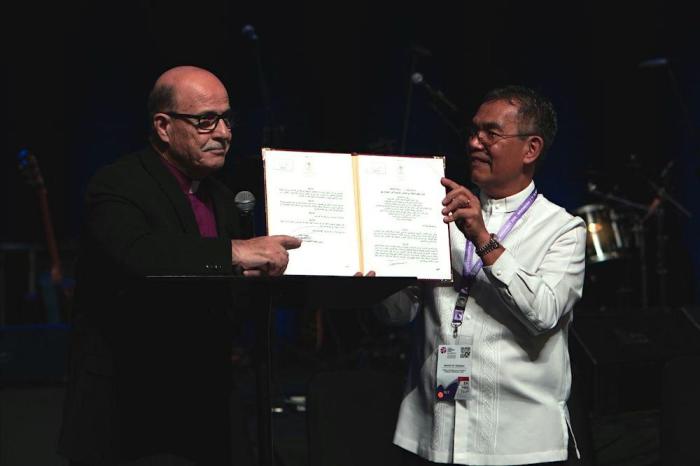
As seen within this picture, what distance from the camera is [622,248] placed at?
720 centimetres

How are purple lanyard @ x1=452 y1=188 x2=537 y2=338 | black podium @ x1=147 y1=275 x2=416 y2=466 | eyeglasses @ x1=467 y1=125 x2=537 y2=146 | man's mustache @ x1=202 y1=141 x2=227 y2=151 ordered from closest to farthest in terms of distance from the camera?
black podium @ x1=147 y1=275 x2=416 y2=466, man's mustache @ x1=202 y1=141 x2=227 y2=151, purple lanyard @ x1=452 y1=188 x2=537 y2=338, eyeglasses @ x1=467 y1=125 x2=537 y2=146

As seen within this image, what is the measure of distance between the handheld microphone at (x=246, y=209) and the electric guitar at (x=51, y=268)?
15.1 ft

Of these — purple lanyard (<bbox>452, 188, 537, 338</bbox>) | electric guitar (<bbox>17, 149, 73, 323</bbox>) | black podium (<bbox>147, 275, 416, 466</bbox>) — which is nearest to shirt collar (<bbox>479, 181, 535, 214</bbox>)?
purple lanyard (<bbox>452, 188, 537, 338</bbox>)

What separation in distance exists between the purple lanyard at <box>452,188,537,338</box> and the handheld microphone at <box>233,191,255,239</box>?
0.66 m

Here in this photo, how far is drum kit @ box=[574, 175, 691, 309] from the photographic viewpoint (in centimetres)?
714

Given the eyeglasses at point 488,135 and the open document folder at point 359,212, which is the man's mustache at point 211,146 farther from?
the eyeglasses at point 488,135

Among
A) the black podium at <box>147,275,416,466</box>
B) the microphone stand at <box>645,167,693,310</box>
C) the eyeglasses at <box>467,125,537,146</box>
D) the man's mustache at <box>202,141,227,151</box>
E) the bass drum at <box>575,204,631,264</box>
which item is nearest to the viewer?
the black podium at <box>147,275,416,466</box>

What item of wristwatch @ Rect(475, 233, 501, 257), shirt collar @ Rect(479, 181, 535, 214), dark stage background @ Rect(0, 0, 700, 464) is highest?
dark stage background @ Rect(0, 0, 700, 464)

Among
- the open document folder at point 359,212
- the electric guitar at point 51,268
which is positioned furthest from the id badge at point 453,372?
the electric guitar at point 51,268

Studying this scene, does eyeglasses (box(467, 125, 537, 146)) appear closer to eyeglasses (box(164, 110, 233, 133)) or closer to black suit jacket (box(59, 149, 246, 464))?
eyeglasses (box(164, 110, 233, 133))

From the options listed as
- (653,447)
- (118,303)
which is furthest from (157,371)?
(653,447)

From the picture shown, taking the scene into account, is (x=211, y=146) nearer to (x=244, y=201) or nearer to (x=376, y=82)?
(x=244, y=201)

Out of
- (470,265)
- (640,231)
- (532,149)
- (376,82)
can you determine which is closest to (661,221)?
(640,231)

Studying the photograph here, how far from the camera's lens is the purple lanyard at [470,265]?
93.2 inches
